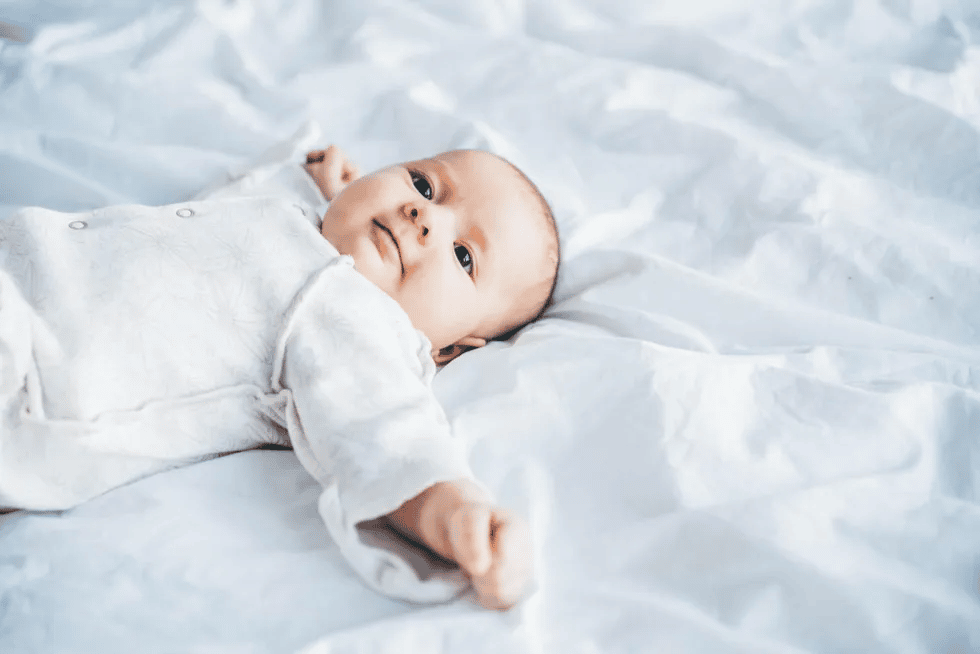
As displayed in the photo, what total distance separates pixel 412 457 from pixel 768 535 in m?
0.33

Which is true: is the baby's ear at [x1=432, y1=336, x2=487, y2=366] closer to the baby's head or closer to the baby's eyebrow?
the baby's head

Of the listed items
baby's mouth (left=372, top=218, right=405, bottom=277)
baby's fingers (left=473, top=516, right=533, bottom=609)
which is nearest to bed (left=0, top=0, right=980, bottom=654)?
baby's fingers (left=473, top=516, right=533, bottom=609)

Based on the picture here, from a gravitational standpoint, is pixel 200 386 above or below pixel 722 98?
below

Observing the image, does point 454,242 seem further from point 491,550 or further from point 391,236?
point 491,550

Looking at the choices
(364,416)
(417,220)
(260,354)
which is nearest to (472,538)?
(364,416)

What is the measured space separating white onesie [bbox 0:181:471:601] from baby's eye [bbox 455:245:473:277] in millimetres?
161

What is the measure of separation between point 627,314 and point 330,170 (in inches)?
20.4

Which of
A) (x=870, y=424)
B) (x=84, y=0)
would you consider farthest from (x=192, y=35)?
(x=870, y=424)

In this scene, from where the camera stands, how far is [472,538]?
63 cm

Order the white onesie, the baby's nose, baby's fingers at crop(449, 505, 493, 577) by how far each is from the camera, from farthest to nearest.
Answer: the baby's nose < the white onesie < baby's fingers at crop(449, 505, 493, 577)

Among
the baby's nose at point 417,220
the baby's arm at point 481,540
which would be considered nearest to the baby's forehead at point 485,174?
the baby's nose at point 417,220

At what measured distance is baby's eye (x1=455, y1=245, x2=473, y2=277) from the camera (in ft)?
3.38

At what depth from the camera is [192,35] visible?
1.44 meters

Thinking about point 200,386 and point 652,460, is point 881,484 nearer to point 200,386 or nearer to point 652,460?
point 652,460
